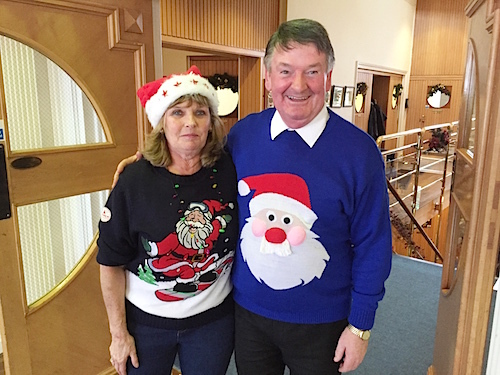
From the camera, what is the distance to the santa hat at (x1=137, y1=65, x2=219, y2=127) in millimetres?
1272

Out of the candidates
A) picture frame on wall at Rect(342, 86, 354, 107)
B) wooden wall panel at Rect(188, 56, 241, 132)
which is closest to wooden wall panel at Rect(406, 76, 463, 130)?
picture frame on wall at Rect(342, 86, 354, 107)

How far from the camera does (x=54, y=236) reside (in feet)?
6.45

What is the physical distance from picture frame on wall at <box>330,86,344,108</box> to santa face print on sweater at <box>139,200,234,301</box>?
5.32 metres

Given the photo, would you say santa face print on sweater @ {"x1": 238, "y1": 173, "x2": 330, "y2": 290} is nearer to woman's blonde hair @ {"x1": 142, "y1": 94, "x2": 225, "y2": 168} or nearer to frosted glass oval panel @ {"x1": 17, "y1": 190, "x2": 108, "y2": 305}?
woman's blonde hair @ {"x1": 142, "y1": 94, "x2": 225, "y2": 168}

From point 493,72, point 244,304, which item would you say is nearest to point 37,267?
point 244,304

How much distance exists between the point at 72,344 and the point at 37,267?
0.43m

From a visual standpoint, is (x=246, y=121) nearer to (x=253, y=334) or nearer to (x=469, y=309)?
(x=253, y=334)

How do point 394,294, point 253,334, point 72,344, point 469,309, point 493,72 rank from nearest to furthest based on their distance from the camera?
1. point 493,72
2. point 469,309
3. point 253,334
4. point 72,344
5. point 394,294

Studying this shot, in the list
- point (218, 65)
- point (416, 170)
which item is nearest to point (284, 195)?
point (416, 170)

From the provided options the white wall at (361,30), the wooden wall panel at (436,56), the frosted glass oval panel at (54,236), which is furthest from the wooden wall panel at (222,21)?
the wooden wall panel at (436,56)

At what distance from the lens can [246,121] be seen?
146cm

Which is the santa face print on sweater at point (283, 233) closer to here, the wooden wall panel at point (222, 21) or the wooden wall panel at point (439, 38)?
the wooden wall panel at point (222, 21)

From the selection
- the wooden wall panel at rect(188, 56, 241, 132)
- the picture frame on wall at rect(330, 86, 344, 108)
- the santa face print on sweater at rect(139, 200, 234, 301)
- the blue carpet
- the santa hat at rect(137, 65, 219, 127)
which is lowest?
the blue carpet

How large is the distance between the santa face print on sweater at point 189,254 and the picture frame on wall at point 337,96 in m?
5.32
